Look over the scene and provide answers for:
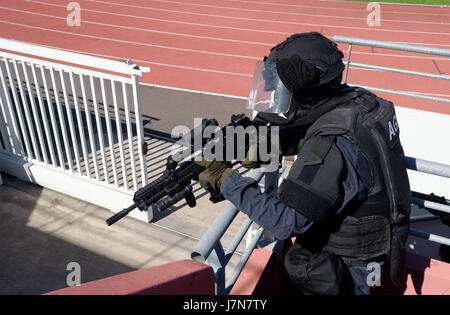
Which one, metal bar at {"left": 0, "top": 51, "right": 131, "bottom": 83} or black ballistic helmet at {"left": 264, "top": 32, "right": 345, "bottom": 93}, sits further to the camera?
metal bar at {"left": 0, "top": 51, "right": 131, "bottom": 83}

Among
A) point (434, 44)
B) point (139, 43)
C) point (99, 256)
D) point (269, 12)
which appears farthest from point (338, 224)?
point (269, 12)

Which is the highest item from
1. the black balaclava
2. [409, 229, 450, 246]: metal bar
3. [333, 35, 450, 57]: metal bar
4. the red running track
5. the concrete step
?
the black balaclava

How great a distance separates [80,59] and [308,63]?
2.54m

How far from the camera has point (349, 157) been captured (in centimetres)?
176

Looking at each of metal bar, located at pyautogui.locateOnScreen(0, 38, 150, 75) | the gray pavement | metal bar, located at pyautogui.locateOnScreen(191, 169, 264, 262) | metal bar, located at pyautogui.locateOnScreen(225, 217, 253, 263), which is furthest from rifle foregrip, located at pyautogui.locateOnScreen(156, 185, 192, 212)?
→ the gray pavement

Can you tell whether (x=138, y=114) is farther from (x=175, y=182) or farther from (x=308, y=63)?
(x=308, y=63)

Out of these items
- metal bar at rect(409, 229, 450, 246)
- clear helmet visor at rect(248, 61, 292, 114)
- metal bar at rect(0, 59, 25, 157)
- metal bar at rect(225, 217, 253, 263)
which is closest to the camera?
metal bar at rect(225, 217, 253, 263)

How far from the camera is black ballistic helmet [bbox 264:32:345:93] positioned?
195cm

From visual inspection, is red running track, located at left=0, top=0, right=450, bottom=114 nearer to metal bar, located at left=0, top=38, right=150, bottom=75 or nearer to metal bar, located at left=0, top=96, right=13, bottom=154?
metal bar, located at left=0, top=96, right=13, bottom=154

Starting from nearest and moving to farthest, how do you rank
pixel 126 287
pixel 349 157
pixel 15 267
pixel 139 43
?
pixel 126 287, pixel 349 157, pixel 15 267, pixel 139 43

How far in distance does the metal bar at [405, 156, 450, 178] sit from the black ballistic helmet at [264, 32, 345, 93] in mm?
626

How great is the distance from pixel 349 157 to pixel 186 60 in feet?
29.5

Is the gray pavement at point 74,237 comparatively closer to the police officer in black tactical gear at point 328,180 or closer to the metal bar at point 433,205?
the police officer in black tactical gear at point 328,180
